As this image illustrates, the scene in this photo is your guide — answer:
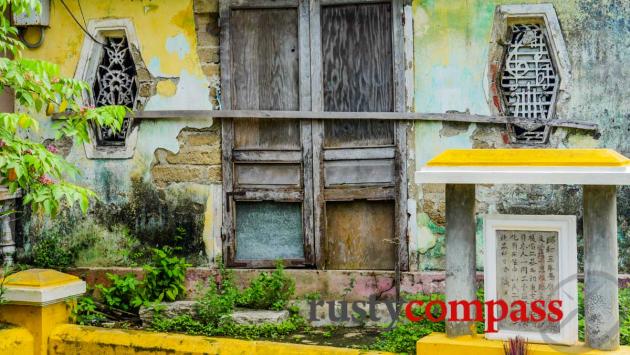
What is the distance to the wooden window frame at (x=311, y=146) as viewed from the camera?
7.65 m

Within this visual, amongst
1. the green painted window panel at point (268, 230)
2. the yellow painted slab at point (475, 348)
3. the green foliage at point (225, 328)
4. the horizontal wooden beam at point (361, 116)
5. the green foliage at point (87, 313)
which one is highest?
the horizontal wooden beam at point (361, 116)

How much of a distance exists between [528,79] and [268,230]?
279 cm

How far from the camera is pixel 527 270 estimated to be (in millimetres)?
5301

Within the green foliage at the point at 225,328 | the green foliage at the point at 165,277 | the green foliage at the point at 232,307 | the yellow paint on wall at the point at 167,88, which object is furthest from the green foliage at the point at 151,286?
the yellow paint on wall at the point at 167,88

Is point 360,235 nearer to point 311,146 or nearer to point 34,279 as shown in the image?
point 311,146

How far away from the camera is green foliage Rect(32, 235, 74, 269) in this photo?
824 cm

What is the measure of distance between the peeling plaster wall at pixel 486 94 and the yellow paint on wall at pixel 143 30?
2.22 m

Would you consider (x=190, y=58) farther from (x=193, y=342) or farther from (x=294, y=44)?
(x=193, y=342)

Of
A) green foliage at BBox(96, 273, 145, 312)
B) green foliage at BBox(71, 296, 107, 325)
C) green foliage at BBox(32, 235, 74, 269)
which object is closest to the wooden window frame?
green foliage at BBox(96, 273, 145, 312)

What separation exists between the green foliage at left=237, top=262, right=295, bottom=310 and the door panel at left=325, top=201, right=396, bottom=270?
0.51 m

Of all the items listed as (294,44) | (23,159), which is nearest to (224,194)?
(294,44)

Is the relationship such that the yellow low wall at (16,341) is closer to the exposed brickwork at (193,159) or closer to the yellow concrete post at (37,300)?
the yellow concrete post at (37,300)

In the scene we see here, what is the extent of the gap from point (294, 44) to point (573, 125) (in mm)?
2650

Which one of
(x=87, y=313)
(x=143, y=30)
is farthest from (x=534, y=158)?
(x=143, y=30)
